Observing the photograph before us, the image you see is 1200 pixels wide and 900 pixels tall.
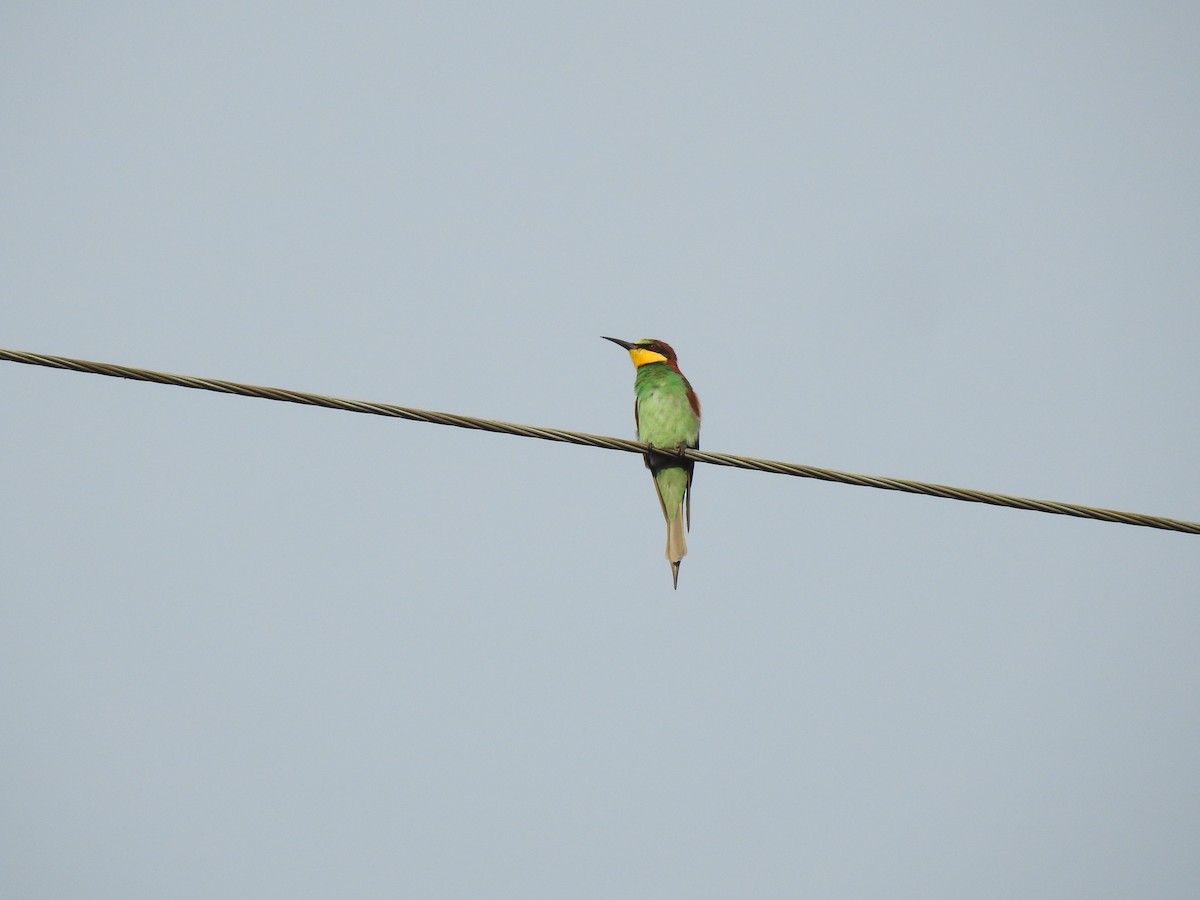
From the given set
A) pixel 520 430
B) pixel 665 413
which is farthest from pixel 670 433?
pixel 520 430

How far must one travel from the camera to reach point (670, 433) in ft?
20.5

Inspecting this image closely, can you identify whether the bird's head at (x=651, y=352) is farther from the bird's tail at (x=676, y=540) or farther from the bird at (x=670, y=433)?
the bird's tail at (x=676, y=540)

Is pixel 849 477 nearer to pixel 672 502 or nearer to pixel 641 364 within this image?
pixel 672 502

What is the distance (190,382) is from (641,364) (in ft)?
13.4

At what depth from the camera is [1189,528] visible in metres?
3.75

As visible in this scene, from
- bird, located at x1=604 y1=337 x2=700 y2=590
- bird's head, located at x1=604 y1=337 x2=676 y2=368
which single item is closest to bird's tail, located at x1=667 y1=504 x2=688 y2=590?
bird, located at x1=604 y1=337 x2=700 y2=590

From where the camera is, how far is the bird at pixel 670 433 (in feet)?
20.0

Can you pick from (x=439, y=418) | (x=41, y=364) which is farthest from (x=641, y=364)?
(x=41, y=364)

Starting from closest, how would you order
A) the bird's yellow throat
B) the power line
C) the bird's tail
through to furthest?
1. the power line
2. the bird's tail
3. the bird's yellow throat

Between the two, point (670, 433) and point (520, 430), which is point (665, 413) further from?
point (520, 430)

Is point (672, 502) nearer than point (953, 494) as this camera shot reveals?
No

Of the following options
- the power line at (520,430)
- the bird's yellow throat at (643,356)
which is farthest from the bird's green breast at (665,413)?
the power line at (520,430)

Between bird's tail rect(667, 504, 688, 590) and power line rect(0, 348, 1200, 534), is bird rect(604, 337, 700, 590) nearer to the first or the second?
bird's tail rect(667, 504, 688, 590)

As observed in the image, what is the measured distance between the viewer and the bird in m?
6.10
